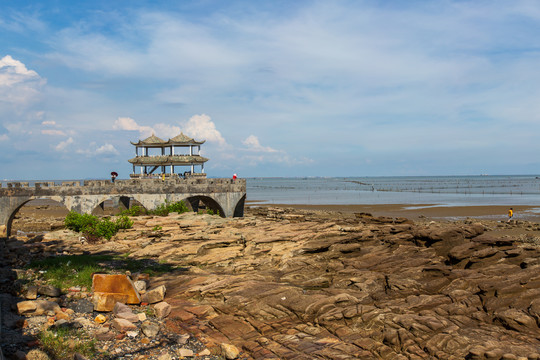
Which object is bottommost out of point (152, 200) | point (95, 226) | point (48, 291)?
point (48, 291)

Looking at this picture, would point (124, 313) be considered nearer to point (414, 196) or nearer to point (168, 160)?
point (168, 160)

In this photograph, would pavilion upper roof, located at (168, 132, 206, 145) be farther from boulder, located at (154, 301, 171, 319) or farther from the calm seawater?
the calm seawater

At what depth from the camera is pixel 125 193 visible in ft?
109

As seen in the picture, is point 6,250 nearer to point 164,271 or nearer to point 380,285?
point 164,271

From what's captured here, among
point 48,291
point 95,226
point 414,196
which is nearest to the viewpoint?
point 48,291

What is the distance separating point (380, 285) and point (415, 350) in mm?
4258

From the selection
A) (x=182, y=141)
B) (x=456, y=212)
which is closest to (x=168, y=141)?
(x=182, y=141)

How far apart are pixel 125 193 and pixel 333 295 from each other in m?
24.8

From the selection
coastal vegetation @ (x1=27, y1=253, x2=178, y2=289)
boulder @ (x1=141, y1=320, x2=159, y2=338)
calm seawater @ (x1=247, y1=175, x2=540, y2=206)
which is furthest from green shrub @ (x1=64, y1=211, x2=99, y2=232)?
calm seawater @ (x1=247, y1=175, x2=540, y2=206)

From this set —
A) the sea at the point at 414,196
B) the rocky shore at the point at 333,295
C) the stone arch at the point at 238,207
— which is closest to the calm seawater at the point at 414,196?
the sea at the point at 414,196

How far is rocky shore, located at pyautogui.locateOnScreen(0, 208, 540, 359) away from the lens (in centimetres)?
1014

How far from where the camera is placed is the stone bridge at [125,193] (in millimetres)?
31156

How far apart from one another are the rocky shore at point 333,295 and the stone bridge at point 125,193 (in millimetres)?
10488

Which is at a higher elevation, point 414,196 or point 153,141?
point 153,141
